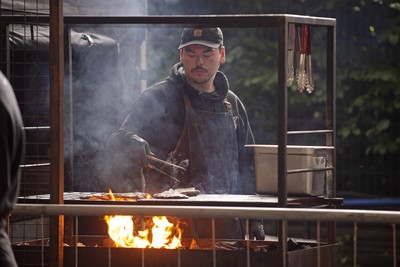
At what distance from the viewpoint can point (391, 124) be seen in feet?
49.0

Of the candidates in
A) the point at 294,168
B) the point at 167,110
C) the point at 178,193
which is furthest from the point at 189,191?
the point at 167,110

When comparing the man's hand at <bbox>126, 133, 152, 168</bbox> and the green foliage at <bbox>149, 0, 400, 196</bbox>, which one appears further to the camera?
the green foliage at <bbox>149, 0, 400, 196</bbox>

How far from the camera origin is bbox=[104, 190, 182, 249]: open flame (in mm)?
8938

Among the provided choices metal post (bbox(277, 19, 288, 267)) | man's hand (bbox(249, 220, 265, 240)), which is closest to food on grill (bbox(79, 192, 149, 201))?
man's hand (bbox(249, 220, 265, 240))

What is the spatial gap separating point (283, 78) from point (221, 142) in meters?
1.57

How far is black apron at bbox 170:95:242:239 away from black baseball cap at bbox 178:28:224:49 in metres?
0.53

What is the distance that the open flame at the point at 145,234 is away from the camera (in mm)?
8938

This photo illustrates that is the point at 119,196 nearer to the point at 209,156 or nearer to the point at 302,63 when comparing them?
the point at 209,156

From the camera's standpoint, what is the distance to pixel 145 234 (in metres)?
9.07

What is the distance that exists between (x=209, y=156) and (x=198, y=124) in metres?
0.31

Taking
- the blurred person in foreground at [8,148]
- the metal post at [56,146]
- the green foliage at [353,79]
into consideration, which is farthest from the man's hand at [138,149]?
the green foliage at [353,79]

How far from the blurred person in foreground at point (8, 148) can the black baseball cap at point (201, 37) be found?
17.4 feet

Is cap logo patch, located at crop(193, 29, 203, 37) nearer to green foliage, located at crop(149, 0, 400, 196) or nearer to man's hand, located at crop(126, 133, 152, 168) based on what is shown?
man's hand, located at crop(126, 133, 152, 168)

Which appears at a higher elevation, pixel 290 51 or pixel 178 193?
pixel 290 51
